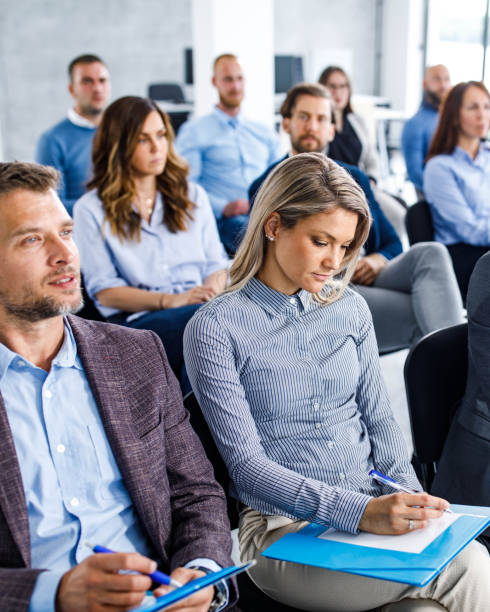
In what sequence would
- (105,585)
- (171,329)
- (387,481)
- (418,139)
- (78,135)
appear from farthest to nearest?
(418,139) → (78,135) → (171,329) → (387,481) → (105,585)

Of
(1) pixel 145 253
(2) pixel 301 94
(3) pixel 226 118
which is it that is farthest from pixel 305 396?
(3) pixel 226 118

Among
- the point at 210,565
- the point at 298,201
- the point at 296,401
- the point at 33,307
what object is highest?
the point at 298,201

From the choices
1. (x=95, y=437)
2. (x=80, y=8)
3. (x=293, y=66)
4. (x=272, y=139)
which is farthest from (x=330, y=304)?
(x=80, y=8)

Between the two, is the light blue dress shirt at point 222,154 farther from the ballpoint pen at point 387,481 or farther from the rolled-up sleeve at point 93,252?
the ballpoint pen at point 387,481

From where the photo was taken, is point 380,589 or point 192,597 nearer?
point 192,597

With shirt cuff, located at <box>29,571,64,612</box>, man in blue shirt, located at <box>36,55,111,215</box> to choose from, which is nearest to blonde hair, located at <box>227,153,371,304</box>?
shirt cuff, located at <box>29,571,64,612</box>

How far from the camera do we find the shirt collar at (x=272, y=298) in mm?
1444

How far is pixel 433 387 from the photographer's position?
1641 mm

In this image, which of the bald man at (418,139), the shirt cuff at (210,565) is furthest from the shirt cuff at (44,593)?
the bald man at (418,139)

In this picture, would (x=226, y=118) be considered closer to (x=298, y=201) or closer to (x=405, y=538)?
(x=298, y=201)

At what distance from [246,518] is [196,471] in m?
0.21

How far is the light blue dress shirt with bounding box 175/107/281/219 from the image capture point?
13.9 ft

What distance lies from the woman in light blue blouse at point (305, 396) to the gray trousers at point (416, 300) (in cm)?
109

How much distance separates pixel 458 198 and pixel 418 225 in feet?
0.79
